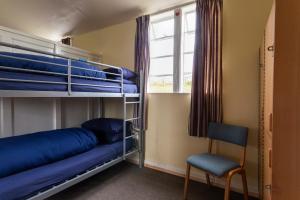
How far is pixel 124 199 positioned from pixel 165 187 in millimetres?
557

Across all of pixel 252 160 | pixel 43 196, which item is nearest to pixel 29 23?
pixel 43 196

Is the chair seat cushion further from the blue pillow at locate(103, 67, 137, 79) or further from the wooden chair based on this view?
the blue pillow at locate(103, 67, 137, 79)

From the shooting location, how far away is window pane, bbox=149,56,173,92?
8.84ft

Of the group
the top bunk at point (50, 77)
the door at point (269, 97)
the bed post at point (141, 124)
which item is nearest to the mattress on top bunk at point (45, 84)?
the top bunk at point (50, 77)

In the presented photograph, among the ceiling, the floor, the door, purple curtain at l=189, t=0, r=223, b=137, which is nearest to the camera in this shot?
the door

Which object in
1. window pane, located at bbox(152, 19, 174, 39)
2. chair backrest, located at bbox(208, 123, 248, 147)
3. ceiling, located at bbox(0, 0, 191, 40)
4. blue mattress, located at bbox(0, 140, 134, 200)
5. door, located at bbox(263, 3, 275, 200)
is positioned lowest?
blue mattress, located at bbox(0, 140, 134, 200)

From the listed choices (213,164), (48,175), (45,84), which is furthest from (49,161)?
(213,164)

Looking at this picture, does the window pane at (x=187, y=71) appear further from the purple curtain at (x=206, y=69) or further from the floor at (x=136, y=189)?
the floor at (x=136, y=189)

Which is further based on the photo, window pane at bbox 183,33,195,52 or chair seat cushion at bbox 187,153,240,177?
window pane at bbox 183,33,195,52

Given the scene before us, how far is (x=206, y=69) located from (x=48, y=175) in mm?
2052

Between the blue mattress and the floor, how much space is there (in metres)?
0.33

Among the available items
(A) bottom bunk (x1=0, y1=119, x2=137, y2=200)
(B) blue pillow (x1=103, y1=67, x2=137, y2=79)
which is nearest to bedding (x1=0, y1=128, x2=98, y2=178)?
(A) bottom bunk (x1=0, y1=119, x2=137, y2=200)

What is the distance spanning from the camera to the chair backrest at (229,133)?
6.15ft

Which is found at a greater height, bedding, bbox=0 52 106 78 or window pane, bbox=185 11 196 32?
window pane, bbox=185 11 196 32
